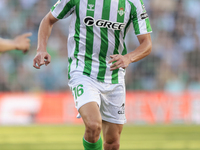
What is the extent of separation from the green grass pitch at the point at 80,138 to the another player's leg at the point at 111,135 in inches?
97.1

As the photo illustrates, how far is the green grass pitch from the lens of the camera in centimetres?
792

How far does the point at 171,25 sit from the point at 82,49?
342 inches

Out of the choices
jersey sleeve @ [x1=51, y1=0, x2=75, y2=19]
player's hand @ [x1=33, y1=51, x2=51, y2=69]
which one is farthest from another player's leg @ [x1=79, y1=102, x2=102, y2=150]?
jersey sleeve @ [x1=51, y1=0, x2=75, y2=19]

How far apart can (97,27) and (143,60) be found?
801 centimetres

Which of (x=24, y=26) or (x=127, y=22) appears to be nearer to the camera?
(x=127, y=22)

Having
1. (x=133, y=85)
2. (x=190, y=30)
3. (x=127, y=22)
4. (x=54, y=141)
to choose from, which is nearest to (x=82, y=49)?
(x=127, y=22)

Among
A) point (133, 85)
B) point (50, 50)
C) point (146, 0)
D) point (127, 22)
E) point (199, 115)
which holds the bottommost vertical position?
point (199, 115)

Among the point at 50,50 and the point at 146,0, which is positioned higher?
the point at 146,0

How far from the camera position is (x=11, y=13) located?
13.2 m

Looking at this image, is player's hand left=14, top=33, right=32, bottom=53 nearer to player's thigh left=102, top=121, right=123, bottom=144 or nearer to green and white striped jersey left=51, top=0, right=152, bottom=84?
green and white striped jersey left=51, top=0, right=152, bottom=84

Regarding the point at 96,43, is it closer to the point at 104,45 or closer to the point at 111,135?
the point at 104,45

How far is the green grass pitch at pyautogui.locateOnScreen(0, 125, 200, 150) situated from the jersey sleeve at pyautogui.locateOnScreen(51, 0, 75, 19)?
131 inches

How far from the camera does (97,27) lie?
4984 mm

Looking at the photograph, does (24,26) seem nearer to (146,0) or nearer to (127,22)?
(146,0)
